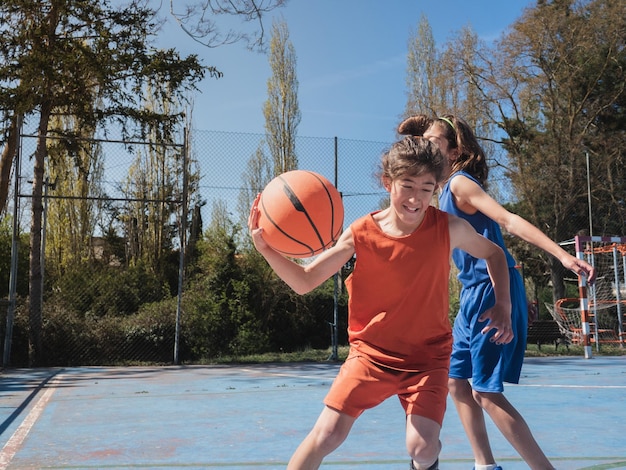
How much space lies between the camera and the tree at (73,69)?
1124 cm

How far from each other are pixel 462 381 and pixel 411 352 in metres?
0.72

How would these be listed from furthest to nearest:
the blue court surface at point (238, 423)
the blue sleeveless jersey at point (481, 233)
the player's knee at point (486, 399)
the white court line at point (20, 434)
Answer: the white court line at point (20, 434), the blue court surface at point (238, 423), the blue sleeveless jersey at point (481, 233), the player's knee at point (486, 399)

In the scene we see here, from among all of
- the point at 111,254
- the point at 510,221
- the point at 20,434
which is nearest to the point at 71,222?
the point at 111,254

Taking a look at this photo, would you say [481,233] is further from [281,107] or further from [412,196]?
[281,107]

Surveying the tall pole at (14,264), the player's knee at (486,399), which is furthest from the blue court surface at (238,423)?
the tall pole at (14,264)

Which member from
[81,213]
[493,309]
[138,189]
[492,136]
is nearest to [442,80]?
[492,136]

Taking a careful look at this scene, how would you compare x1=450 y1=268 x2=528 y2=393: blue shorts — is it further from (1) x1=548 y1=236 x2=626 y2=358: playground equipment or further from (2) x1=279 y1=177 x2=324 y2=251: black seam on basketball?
(1) x1=548 y1=236 x2=626 y2=358: playground equipment

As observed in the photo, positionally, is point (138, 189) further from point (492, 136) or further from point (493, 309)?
point (493, 309)

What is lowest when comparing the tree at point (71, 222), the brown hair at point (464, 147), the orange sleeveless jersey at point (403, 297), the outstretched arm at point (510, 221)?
the orange sleeveless jersey at point (403, 297)

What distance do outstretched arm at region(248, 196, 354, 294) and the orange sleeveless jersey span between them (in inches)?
2.1

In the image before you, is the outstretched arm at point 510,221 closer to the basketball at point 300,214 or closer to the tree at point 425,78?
the basketball at point 300,214

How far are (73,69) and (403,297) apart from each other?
1080cm

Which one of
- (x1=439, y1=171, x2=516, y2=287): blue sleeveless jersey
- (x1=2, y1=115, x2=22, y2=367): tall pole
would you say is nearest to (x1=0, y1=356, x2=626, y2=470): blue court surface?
(x1=439, y1=171, x2=516, y2=287): blue sleeveless jersey

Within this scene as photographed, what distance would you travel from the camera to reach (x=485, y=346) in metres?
2.71
